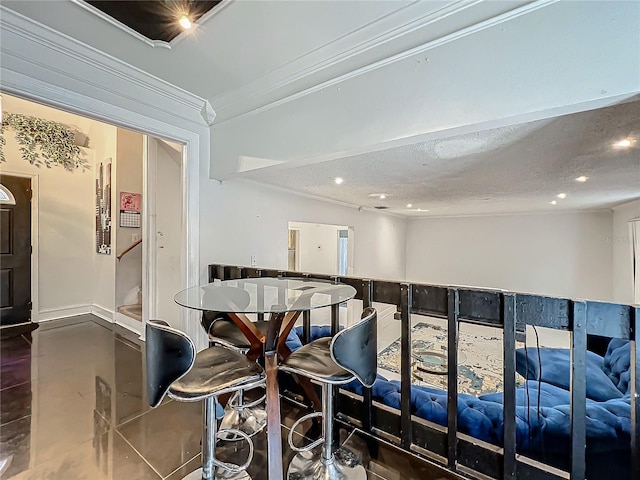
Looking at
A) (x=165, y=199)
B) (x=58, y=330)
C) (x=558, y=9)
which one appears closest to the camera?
(x=558, y=9)

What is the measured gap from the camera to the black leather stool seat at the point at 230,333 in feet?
5.87

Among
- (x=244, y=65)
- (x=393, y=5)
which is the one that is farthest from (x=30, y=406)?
(x=393, y=5)

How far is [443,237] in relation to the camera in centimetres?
714

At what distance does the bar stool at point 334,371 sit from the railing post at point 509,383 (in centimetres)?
59

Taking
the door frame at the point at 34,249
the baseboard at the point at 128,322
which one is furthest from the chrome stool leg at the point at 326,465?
the door frame at the point at 34,249

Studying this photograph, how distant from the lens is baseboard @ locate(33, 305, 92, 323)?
4230mm

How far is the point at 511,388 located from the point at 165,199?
3.65 metres

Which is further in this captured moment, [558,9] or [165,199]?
[165,199]

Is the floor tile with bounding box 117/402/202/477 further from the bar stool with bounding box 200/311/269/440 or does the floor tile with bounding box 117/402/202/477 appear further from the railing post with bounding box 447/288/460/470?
the railing post with bounding box 447/288/460/470

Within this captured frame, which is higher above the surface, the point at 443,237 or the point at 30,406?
the point at 443,237

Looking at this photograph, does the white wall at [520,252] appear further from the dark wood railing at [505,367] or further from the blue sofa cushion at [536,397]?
the dark wood railing at [505,367]

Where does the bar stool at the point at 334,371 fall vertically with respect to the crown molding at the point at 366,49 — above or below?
below

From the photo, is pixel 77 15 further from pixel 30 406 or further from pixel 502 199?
pixel 502 199

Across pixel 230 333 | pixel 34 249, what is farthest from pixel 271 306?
pixel 34 249
